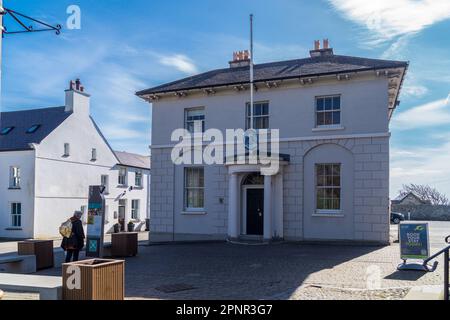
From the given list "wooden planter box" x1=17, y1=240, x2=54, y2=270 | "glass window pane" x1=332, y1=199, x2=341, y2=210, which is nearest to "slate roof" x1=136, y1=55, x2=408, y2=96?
"glass window pane" x1=332, y1=199, x2=341, y2=210

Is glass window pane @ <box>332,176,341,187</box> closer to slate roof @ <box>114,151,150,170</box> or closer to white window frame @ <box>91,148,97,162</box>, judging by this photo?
white window frame @ <box>91,148,97,162</box>

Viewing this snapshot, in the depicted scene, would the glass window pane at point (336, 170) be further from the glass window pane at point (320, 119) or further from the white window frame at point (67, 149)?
the white window frame at point (67, 149)

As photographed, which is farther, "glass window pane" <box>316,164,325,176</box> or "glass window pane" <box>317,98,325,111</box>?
"glass window pane" <box>317,98,325,111</box>

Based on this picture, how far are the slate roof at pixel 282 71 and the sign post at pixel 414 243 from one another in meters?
8.21

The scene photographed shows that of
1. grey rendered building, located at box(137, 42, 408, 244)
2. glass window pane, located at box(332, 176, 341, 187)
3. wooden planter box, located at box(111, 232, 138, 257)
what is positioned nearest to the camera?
wooden planter box, located at box(111, 232, 138, 257)

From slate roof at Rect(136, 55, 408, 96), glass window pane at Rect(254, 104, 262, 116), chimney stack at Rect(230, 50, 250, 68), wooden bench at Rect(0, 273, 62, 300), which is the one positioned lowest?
wooden bench at Rect(0, 273, 62, 300)

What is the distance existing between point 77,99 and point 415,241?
29833 mm

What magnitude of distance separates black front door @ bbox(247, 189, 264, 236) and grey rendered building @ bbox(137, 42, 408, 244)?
46 mm

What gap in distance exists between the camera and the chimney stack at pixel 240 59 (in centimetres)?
2562

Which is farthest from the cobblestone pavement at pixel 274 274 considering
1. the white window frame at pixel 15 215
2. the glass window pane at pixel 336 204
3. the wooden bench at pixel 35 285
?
the white window frame at pixel 15 215

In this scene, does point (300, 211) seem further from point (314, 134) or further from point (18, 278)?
point (18, 278)

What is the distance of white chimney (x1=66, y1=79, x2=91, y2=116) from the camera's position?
3628 centimetres

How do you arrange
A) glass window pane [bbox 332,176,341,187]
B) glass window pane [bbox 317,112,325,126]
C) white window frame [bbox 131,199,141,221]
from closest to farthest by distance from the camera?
glass window pane [bbox 332,176,341,187] → glass window pane [bbox 317,112,325,126] → white window frame [bbox 131,199,141,221]

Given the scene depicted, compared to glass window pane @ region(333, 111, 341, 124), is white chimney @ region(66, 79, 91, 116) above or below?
above
